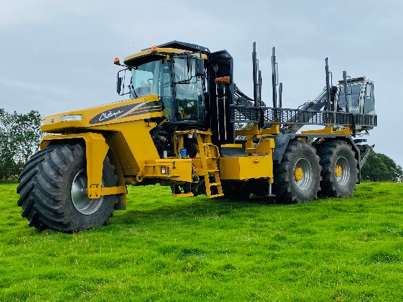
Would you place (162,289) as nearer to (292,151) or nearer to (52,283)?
(52,283)

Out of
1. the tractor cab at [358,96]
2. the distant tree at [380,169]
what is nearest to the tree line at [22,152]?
the distant tree at [380,169]

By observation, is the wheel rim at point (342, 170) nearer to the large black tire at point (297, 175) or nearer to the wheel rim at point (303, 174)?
the large black tire at point (297, 175)

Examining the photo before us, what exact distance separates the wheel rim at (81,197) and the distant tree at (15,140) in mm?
35806

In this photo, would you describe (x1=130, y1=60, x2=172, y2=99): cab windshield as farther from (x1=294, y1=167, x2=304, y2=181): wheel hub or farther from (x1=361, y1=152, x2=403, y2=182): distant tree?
(x1=361, y1=152, x2=403, y2=182): distant tree

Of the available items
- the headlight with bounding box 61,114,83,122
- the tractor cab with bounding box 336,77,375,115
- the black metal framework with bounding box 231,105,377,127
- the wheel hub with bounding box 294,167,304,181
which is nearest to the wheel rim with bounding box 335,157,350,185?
the black metal framework with bounding box 231,105,377,127

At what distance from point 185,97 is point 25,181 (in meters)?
3.88

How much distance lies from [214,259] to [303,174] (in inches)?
268

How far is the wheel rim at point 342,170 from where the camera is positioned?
43.3ft

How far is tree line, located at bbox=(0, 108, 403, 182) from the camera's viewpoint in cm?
4147

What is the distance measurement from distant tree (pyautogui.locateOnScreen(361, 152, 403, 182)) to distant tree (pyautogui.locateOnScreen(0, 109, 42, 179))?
103 feet

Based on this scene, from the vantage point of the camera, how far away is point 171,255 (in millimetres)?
5770

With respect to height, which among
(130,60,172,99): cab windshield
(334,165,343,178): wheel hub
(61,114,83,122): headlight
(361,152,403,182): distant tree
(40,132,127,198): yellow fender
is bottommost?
(361,152,403,182): distant tree

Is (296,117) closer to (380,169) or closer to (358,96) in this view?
(358,96)

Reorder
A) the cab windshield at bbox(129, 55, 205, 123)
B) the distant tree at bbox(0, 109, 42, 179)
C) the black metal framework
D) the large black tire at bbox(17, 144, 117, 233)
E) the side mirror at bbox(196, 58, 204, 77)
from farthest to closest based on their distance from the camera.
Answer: the distant tree at bbox(0, 109, 42, 179), the black metal framework, the cab windshield at bbox(129, 55, 205, 123), the side mirror at bbox(196, 58, 204, 77), the large black tire at bbox(17, 144, 117, 233)
